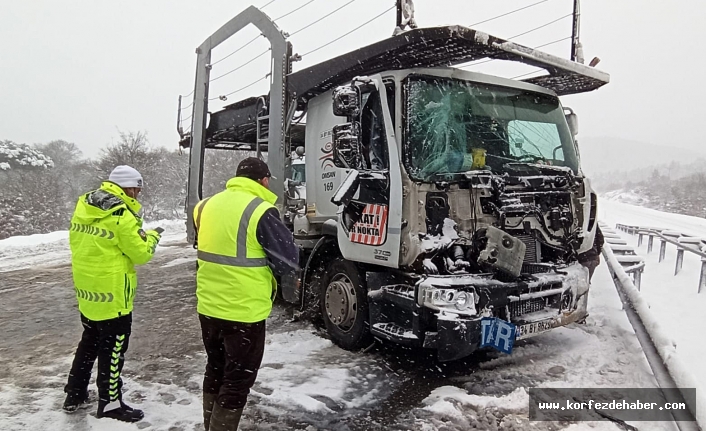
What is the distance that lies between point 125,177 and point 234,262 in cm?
133

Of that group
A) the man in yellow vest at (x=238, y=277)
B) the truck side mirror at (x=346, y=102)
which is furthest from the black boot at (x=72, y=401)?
the truck side mirror at (x=346, y=102)

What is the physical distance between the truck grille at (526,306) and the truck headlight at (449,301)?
51 centimetres

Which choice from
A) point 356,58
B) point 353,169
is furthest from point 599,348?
point 356,58

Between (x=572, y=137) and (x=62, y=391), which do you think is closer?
(x=62, y=391)

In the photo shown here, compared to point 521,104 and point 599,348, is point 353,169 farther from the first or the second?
point 599,348

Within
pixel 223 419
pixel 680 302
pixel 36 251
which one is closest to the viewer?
pixel 223 419

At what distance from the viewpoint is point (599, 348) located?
4.75m

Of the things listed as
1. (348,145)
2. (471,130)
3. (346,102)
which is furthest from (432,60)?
(348,145)

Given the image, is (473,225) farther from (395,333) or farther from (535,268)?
(395,333)

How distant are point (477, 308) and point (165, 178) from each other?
29151 millimetres

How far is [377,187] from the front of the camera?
4.36 meters

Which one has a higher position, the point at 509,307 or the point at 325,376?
the point at 509,307

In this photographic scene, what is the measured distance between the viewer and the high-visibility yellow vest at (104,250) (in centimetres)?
332

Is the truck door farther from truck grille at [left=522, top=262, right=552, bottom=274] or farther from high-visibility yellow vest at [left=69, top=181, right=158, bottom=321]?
high-visibility yellow vest at [left=69, top=181, right=158, bottom=321]
